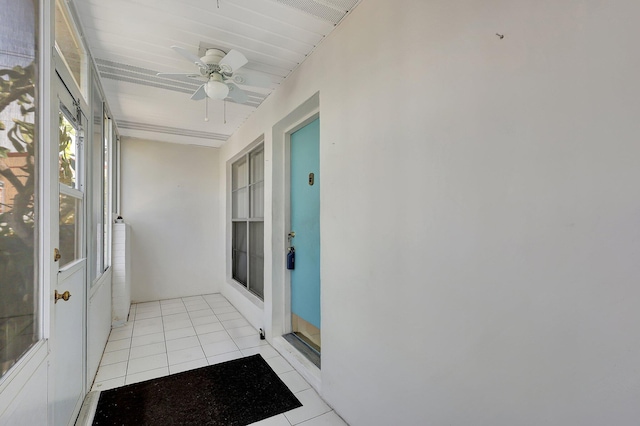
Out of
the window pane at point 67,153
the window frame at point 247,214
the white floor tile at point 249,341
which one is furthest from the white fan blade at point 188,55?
the white floor tile at point 249,341

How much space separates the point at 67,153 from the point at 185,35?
3.77ft

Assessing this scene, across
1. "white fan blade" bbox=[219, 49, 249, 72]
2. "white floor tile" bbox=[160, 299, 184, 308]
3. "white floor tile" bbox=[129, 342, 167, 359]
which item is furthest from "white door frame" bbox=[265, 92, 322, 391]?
"white floor tile" bbox=[160, 299, 184, 308]

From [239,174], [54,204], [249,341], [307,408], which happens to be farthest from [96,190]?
[307,408]

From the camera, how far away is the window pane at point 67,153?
161cm

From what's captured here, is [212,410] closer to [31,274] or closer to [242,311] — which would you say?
[31,274]

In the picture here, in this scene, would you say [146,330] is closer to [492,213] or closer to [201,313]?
[201,313]

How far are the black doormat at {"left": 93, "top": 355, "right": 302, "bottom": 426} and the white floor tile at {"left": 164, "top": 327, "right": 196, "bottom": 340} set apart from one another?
2.88 ft

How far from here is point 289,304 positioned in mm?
3057

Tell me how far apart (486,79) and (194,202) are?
488cm

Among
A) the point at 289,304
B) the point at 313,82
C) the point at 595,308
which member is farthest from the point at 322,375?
the point at 313,82

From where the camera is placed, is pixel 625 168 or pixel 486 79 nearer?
pixel 625 168

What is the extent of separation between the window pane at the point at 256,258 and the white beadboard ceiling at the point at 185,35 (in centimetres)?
165

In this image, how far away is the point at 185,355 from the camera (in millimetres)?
2795

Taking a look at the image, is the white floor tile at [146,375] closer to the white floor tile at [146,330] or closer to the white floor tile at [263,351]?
the white floor tile at [263,351]
